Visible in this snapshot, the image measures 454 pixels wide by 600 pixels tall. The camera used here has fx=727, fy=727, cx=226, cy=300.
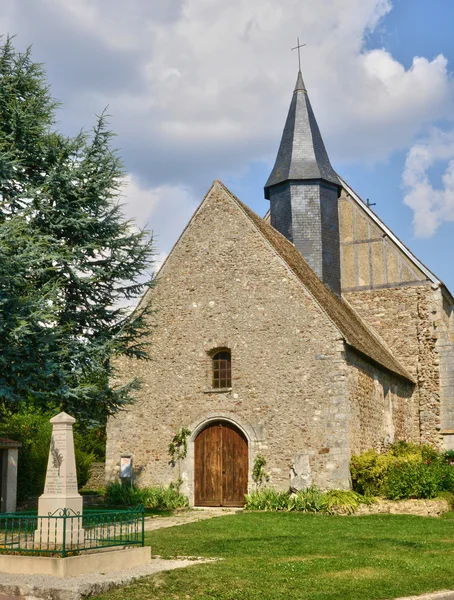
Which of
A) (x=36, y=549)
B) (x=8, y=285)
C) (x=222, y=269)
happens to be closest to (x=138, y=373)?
(x=222, y=269)

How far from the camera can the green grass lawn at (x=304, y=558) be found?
8188 millimetres

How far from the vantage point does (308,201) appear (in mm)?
23453

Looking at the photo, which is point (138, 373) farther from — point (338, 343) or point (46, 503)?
point (46, 503)

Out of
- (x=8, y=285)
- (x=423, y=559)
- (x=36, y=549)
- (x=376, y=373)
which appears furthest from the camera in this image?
(x=376, y=373)

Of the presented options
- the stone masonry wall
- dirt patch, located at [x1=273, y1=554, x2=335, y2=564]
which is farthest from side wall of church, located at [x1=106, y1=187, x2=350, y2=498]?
dirt patch, located at [x1=273, y1=554, x2=335, y2=564]

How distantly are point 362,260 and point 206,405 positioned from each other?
850 centimetres

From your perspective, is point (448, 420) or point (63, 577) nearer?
point (63, 577)

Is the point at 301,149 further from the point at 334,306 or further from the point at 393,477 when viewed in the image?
the point at 393,477

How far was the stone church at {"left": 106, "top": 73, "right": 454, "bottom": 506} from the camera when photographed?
17.8m

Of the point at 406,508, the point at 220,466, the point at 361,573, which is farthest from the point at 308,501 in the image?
the point at 361,573

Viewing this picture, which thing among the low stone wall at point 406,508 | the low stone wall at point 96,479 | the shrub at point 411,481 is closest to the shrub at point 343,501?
the low stone wall at point 406,508

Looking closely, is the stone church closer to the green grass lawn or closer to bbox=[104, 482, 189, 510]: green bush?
bbox=[104, 482, 189, 510]: green bush

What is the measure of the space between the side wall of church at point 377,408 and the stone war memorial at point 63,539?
839cm

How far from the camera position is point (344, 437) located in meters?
17.2
